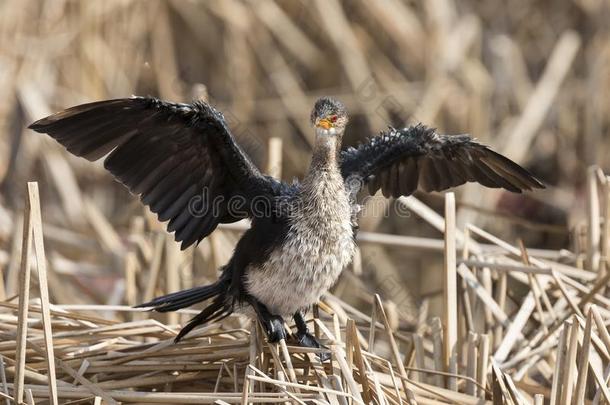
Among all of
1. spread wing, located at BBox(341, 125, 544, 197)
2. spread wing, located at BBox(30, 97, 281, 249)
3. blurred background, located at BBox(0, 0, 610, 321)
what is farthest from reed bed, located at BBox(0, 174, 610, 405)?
blurred background, located at BBox(0, 0, 610, 321)

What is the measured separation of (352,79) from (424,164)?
309 centimetres

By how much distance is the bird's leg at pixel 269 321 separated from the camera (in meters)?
3.11

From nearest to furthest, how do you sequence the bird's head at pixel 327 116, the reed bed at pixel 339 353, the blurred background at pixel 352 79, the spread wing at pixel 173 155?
the reed bed at pixel 339 353 < the spread wing at pixel 173 155 < the bird's head at pixel 327 116 < the blurred background at pixel 352 79

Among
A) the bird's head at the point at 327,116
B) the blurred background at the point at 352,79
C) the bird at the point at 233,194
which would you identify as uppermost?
the blurred background at the point at 352,79

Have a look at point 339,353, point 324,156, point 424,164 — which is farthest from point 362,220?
point 339,353

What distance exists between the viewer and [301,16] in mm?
7027

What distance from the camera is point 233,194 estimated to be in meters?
3.37

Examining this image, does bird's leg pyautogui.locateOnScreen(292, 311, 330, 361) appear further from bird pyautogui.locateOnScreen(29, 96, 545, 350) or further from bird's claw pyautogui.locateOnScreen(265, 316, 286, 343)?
bird's claw pyautogui.locateOnScreen(265, 316, 286, 343)

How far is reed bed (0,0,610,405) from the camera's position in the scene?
3.13 meters

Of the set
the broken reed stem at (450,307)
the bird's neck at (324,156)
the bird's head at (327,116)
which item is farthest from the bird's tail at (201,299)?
the broken reed stem at (450,307)

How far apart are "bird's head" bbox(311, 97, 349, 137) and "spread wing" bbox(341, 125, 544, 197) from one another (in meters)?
0.31

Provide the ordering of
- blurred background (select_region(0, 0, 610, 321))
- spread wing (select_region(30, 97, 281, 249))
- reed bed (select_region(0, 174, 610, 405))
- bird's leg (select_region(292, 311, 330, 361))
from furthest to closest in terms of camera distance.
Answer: blurred background (select_region(0, 0, 610, 321)) → bird's leg (select_region(292, 311, 330, 361)) → spread wing (select_region(30, 97, 281, 249)) → reed bed (select_region(0, 174, 610, 405))

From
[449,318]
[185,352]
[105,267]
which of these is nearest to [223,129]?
[185,352]

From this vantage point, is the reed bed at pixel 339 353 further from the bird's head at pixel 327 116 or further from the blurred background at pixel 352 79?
the blurred background at pixel 352 79
